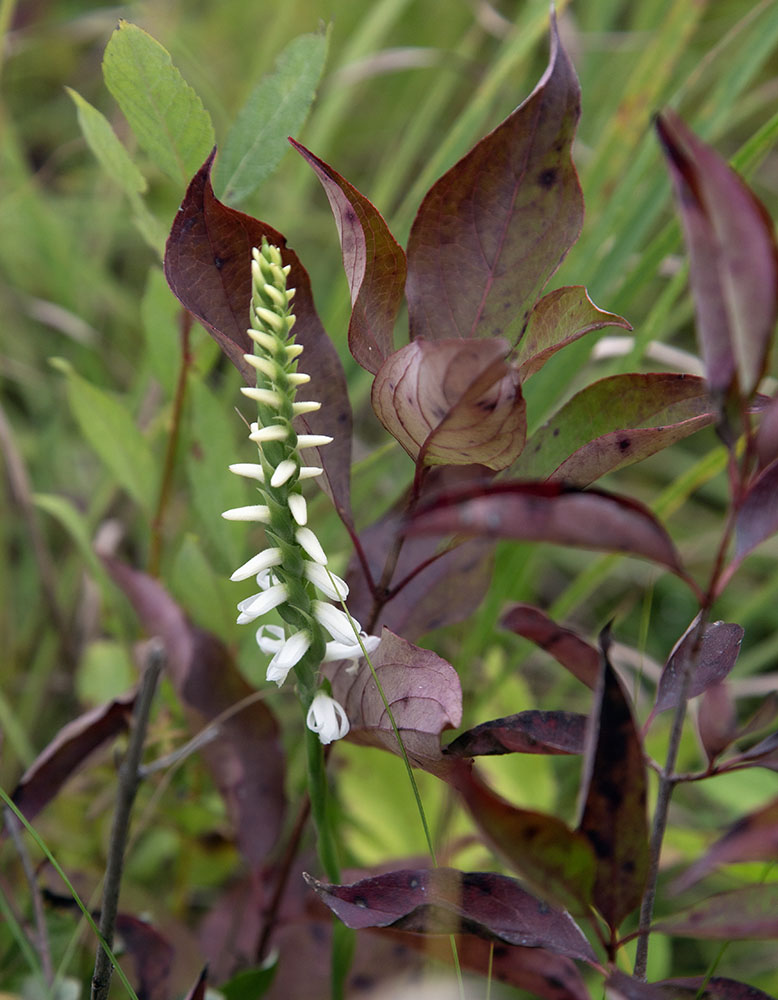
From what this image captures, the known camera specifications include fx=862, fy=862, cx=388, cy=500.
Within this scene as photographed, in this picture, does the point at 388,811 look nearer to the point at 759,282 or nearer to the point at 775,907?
the point at 775,907

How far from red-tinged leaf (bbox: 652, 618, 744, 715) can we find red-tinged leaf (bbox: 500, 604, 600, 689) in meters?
0.04

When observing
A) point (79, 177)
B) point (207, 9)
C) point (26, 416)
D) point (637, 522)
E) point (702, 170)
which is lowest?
point (637, 522)

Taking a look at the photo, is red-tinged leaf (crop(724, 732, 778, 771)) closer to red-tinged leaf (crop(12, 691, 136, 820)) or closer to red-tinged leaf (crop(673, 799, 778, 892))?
red-tinged leaf (crop(673, 799, 778, 892))

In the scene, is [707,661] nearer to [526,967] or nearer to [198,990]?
[526,967]

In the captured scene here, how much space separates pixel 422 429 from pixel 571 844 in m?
0.19

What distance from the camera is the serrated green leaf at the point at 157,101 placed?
0.48 meters

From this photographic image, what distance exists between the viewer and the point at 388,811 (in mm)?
877

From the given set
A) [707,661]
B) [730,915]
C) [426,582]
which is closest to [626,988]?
[730,915]

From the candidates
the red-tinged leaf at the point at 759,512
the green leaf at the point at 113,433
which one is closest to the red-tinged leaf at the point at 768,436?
the red-tinged leaf at the point at 759,512

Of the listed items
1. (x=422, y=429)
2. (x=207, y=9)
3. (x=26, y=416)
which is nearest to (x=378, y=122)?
(x=207, y=9)

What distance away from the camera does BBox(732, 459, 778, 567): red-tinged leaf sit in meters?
0.36

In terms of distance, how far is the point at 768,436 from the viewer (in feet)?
1.14

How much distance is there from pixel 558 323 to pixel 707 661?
0.19 metres

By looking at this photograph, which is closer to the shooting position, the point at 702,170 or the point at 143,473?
the point at 702,170
